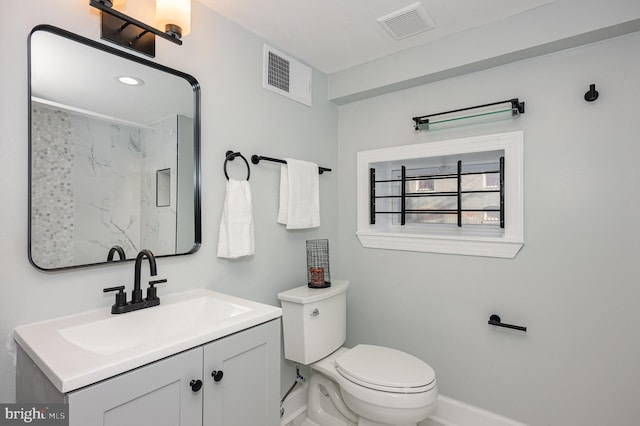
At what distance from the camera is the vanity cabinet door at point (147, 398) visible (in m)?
0.80

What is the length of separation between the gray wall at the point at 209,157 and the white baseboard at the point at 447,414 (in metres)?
0.21

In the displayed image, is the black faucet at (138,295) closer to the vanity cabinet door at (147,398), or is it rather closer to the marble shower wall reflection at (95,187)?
the marble shower wall reflection at (95,187)

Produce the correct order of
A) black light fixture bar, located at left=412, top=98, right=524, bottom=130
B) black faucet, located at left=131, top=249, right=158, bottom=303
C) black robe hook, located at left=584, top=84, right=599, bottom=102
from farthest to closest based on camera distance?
black light fixture bar, located at left=412, top=98, right=524, bottom=130
black robe hook, located at left=584, top=84, right=599, bottom=102
black faucet, located at left=131, top=249, right=158, bottom=303

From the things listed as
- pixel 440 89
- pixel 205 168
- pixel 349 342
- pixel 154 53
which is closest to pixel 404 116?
pixel 440 89

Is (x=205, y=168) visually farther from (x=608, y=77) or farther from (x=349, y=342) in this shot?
(x=608, y=77)

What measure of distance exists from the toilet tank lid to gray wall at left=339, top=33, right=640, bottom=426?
0.53m

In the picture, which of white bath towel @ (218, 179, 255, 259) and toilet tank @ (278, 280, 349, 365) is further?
toilet tank @ (278, 280, 349, 365)

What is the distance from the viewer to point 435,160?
2.24 meters

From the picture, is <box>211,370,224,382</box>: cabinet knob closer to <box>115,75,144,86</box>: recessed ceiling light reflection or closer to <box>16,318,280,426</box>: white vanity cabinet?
<box>16,318,280,426</box>: white vanity cabinet

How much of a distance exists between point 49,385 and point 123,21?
1.29 metres

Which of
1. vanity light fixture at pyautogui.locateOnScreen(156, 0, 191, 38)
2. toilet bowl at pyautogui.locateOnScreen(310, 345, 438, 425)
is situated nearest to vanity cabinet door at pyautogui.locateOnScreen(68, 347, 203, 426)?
toilet bowl at pyautogui.locateOnScreen(310, 345, 438, 425)

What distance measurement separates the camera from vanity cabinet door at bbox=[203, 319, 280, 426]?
108cm

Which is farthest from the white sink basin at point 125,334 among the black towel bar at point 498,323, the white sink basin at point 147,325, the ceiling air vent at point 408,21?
the ceiling air vent at point 408,21

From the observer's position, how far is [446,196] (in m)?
2.21
